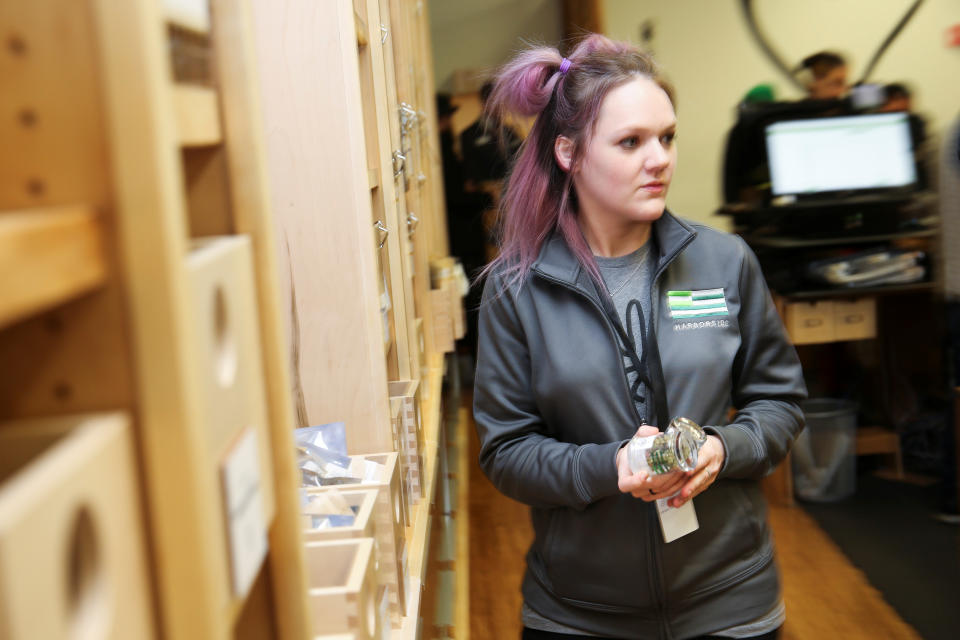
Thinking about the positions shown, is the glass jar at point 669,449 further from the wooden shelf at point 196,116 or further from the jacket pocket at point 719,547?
the wooden shelf at point 196,116

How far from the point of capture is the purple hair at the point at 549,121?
1.78 m

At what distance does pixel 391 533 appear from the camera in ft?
5.19

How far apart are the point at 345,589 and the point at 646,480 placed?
596 mm

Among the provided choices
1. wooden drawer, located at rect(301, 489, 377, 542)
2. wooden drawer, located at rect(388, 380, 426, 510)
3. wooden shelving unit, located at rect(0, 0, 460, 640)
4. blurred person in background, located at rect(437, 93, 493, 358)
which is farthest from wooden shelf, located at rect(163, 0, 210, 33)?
blurred person in background, located at rect(437, 93, 493, 358)

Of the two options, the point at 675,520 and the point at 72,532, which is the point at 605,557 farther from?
the point at 72,532

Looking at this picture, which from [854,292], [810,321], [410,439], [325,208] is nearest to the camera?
[325,208]

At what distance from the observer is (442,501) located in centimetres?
356

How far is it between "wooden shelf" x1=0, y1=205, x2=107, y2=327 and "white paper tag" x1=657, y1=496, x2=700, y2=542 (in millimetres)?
1265

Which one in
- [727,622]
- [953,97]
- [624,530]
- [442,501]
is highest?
[953,97]

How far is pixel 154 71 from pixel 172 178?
0.06m

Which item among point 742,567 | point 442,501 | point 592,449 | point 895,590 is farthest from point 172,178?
point 895,590

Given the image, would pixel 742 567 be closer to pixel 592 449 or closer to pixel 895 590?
pixel 592 449

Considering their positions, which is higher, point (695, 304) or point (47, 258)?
point (47, 258)

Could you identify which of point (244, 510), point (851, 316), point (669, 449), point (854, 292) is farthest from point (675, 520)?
point (851, 316)
